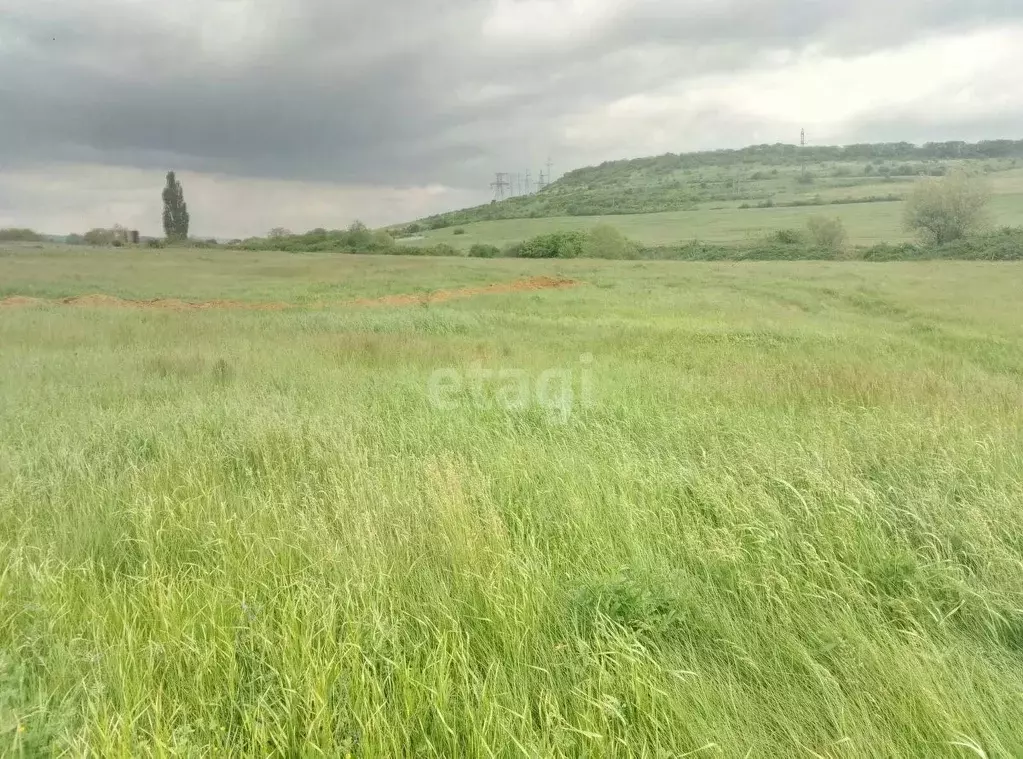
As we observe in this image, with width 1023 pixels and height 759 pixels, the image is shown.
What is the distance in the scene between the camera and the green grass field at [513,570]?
2.12m

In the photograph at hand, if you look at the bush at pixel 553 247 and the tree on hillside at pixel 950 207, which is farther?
the bush at pixel 553 247

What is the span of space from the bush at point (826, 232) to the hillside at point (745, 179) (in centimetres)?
3432

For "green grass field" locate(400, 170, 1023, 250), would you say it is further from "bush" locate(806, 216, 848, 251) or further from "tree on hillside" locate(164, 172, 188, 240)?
"tree on hillside" locate(164, 172, 188, 240)

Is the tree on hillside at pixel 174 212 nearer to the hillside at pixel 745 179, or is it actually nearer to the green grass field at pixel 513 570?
the hillside at pixel 745 179

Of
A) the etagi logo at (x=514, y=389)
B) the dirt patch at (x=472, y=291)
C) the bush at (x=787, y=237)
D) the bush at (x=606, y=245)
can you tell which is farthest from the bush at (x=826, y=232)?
the etagi logo at (x=514, y=389)

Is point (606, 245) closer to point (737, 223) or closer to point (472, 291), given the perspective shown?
point (737, 223)

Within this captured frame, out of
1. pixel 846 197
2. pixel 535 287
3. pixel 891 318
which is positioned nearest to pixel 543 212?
pixel 846 197

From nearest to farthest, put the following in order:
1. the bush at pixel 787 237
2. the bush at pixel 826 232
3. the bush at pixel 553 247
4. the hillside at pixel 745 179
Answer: the bush at pixel 826 232 < the bush at pixel 553 247 < the bush at pixel 787 237 < the hillside at pixel 745 179

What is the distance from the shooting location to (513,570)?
3086 mm

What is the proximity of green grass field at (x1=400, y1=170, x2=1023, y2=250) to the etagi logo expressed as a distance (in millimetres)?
60563

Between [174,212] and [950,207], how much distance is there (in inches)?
3373

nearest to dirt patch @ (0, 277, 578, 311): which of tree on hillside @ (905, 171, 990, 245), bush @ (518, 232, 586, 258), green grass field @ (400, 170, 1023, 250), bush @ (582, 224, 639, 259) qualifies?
bush @ (518, 232, 586, 258)

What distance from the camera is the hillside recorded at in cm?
10138

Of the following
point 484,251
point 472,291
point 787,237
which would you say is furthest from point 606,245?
point 472,291
